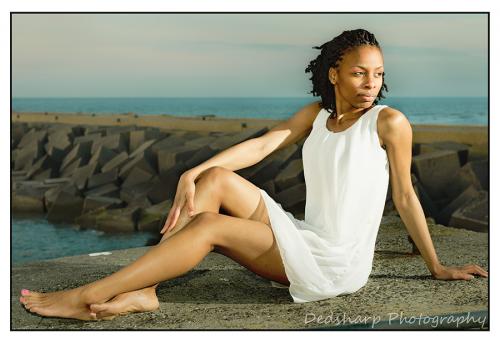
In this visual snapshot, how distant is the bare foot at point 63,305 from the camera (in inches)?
99.7

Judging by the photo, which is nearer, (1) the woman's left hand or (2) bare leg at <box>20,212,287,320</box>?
(2) bare leg at <box>20,212,287,320</box>

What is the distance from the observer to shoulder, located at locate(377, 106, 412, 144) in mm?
2574

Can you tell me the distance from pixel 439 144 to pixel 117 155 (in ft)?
15.5

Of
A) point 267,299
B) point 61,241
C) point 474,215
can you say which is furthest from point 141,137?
point 267,299

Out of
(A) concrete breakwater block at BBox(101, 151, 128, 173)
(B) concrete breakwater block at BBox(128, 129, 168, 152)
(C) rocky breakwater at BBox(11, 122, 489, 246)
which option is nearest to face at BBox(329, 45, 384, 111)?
(C) rocky breakwater at BBox(11, 122, 489, 246)

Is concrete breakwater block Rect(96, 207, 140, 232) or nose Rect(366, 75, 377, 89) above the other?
nose Rect(366, 75, 377, 89)

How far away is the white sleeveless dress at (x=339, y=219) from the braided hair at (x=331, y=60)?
195mm

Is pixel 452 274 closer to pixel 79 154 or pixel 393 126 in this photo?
pixel 393 126

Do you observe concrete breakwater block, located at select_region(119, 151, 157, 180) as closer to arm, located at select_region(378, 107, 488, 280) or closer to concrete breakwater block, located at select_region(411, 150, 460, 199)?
concrete breakwater block, located at select_region(411, 150, 460, 199)

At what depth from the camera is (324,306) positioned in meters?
2.60

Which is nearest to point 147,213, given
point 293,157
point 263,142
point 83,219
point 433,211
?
point 83,219

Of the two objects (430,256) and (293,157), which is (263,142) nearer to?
(430,256)

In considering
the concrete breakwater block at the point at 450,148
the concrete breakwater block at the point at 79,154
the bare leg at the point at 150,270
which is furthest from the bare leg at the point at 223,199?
the concrete breakwater block at the point at 79,154

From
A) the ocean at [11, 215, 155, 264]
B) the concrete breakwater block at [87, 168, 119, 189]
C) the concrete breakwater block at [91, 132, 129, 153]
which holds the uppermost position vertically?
the concrete breakwater block at [91, 132, 129, 153]
